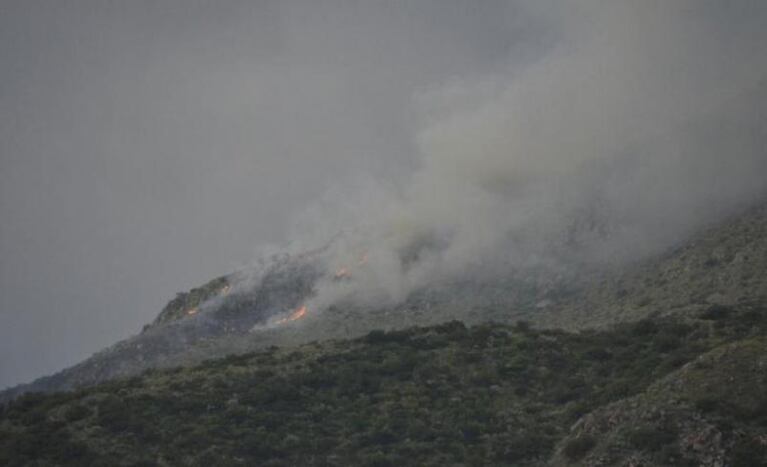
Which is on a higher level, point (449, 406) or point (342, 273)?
point (342, 273)

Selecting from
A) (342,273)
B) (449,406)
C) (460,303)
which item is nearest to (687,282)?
(460,303)

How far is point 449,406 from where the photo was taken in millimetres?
57688

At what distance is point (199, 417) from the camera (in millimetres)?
58281

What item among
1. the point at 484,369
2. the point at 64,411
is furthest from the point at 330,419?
the point at 64,411

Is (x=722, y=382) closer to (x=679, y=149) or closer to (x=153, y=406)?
(x=153, y=406)

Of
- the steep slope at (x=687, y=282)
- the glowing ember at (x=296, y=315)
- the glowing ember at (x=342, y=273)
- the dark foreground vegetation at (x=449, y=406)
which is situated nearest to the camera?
the dark foreground vegetation at (x=449, y=406)

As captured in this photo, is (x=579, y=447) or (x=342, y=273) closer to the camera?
(x=579, y=447)

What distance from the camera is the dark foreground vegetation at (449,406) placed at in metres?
41.9

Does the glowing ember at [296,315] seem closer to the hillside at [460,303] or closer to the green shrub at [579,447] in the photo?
the hillside at [460,303]

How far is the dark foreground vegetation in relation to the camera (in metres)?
41.9

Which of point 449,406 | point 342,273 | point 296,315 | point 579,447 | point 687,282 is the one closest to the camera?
point 579,447

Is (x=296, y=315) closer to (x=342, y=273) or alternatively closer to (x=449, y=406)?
(x=342, y=273)

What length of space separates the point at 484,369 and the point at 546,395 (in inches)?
309

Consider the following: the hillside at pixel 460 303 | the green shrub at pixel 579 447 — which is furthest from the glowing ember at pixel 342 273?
the green shrub at pixel 579 447
